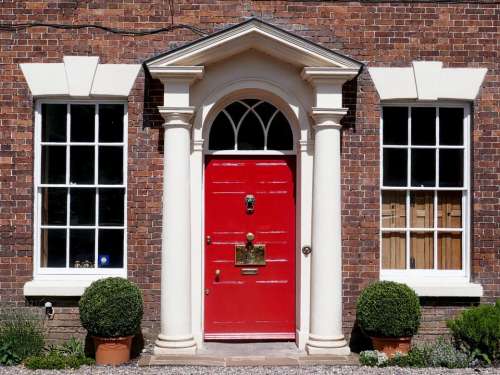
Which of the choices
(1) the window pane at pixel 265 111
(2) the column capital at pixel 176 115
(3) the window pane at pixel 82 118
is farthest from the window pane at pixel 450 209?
(3) the window pane at pixel 82 118

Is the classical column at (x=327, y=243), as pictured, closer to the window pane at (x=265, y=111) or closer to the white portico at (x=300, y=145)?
the white portico at (x=300, y=145)

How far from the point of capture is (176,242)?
8680 millimetres

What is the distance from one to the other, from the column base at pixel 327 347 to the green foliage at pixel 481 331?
4.31 ft

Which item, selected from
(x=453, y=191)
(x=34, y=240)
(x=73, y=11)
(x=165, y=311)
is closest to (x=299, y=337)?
(x=165, y=311)

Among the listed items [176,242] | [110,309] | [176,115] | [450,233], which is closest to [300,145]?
[176,115]

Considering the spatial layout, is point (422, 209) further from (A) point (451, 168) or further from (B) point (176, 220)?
(B) point (176, 220)

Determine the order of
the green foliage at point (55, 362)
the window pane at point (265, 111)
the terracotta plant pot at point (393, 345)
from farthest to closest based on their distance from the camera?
the window pane at point (265, 111) < the terracotta plant pot at point (393, 345) < the green foliage at point (55, 362)

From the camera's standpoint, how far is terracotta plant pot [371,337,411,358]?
8570 millimetres

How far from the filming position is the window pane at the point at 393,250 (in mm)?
9430

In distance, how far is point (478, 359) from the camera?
8.52 m

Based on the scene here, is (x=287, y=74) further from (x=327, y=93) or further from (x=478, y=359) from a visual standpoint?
(x=478, y=359)

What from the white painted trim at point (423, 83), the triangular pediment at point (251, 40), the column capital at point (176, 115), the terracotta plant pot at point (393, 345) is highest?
the triangular pediment at point (251, 40)

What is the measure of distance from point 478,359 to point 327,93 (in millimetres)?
3567

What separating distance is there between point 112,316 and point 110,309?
3.2 inches
